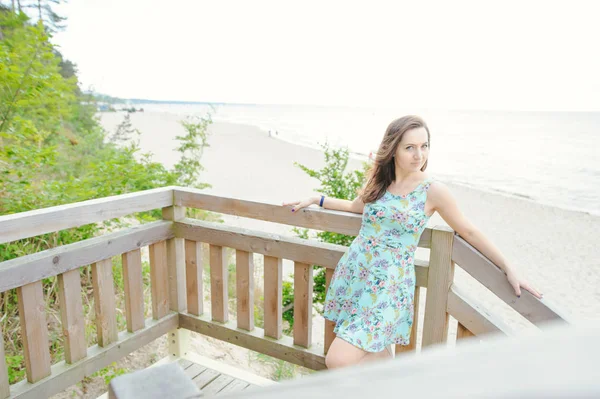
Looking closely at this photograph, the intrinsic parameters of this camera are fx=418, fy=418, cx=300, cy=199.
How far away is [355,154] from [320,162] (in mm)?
4218

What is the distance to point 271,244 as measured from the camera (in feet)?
7.72

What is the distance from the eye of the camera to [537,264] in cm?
967

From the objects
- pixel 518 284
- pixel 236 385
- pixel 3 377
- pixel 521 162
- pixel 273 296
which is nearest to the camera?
pixel 518 284

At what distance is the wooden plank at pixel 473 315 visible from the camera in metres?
1.70

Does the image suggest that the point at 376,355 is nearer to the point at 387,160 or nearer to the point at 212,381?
the point at 387,160

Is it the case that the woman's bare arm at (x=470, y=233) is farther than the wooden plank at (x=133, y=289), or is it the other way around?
the wooden plank at (x=133, y=289)

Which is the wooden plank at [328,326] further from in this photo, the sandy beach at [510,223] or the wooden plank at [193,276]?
the sandy beach at [510,223]

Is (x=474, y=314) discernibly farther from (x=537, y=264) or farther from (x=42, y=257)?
(x=537, y=264)

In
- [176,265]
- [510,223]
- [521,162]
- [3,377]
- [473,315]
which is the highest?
[473,315]

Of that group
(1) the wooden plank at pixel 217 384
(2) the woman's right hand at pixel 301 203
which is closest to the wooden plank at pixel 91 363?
(1) the wooden plank at pixel 217 384

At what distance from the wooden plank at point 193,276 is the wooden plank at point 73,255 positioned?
0.58 feet

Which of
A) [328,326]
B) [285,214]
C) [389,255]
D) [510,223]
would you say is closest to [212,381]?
[328,326]

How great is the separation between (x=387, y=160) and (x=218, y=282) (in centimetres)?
130

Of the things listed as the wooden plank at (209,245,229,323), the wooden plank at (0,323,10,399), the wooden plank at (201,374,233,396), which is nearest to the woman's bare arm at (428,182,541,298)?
the wooden plank at (209,245,229,323)
